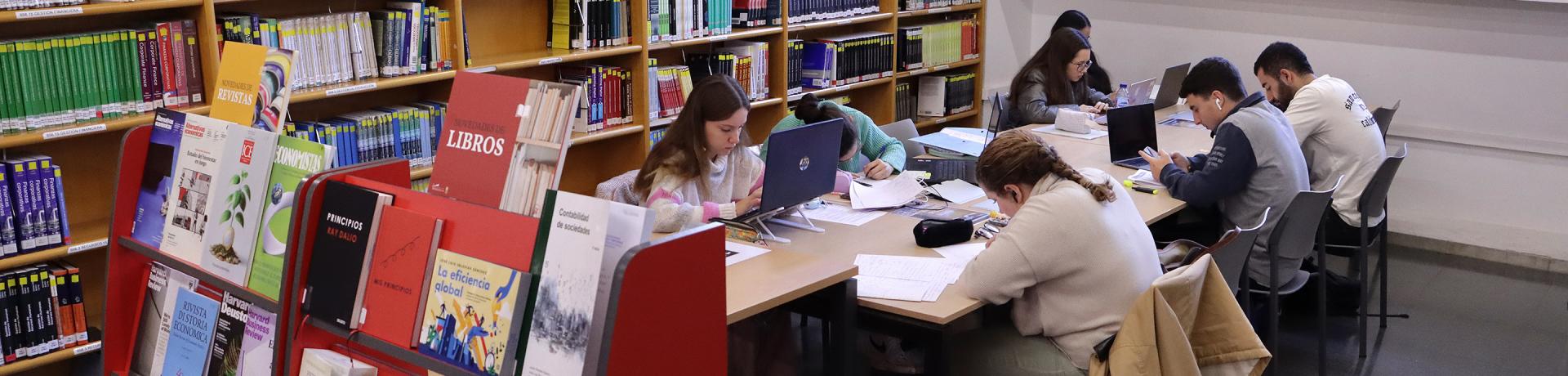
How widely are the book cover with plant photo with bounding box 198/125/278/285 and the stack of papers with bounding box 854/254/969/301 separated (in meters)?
1.27

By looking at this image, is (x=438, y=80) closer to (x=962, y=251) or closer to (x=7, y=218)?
(x=7, y=218)

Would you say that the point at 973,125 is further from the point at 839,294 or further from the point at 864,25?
the point at 839,294

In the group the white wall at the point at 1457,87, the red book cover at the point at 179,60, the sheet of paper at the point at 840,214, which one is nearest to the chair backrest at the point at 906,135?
the sheet of paper at the point at 840,214

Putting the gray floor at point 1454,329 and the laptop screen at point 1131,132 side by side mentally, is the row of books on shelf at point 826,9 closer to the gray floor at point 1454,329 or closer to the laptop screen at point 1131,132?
the laptop screen at point 1131,132

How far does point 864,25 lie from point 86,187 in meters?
3.84

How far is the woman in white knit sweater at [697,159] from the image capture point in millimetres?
3180

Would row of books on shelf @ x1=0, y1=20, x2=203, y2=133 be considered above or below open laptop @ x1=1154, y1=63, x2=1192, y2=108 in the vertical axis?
above

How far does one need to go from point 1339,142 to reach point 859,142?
1.74 metres

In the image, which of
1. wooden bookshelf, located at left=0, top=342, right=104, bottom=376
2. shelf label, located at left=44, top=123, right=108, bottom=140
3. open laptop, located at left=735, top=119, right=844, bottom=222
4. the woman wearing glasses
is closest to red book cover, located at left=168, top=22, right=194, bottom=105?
shelf label, located at left=44, top=123, right=108, bottom=140

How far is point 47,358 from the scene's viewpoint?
11.0 ft

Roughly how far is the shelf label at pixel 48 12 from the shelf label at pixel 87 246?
25.7 inches

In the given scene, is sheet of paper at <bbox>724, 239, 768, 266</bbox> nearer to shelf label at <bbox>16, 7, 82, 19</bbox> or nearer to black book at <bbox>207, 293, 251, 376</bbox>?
black book at <bbox>207, 293, 251, 376</bbox>

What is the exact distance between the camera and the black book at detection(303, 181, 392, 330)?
1.92 meters

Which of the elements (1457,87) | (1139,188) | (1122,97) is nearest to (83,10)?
(1139,188)
